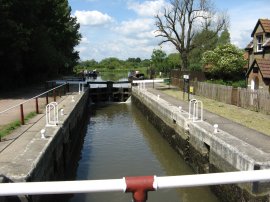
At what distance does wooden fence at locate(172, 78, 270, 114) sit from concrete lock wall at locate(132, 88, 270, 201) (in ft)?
13.5

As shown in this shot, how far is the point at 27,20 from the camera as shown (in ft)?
84.2

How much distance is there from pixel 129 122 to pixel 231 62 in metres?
14.4

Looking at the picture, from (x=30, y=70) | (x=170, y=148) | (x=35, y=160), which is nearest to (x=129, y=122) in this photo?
(x=170, y=148)

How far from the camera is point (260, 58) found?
26562mm

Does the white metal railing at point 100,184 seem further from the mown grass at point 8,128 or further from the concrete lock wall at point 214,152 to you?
the mown grass at point 8,128

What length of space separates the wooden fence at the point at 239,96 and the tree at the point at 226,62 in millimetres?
8137

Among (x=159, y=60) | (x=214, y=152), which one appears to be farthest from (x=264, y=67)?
(x=159, y=60)

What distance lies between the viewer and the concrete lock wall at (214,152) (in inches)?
312

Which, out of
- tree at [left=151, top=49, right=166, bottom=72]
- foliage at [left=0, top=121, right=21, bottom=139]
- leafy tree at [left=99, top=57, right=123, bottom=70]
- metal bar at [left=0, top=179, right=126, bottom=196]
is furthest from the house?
leafy tree at [left=99, top=57, right=123, bottom=70]

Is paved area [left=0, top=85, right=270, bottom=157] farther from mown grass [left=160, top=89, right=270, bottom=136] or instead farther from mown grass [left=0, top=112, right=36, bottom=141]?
mown grass [left=160, top=89, right=270, bottom=136]

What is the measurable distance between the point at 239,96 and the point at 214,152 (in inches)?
399

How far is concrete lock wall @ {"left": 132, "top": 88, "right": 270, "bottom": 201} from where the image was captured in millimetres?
7914

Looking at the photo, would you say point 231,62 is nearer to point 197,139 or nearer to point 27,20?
point 27,20

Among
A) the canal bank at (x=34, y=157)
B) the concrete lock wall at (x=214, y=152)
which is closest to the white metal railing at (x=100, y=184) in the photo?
the canal bank at (x=34, y=157)
